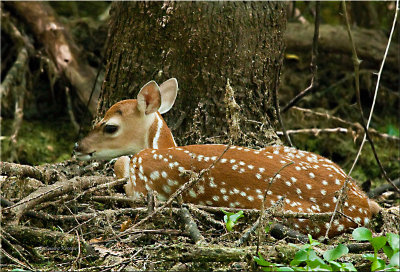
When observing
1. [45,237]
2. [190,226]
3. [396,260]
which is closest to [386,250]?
[396,260]

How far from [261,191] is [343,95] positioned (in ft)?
12.8

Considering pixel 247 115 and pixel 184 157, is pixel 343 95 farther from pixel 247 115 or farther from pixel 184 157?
pixel 184 157

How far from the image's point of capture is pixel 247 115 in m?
4.16

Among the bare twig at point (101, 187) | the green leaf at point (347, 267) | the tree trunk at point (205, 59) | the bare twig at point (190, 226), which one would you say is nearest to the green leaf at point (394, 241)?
the green leaf at point (347, 267)

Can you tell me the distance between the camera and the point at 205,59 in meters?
4.05

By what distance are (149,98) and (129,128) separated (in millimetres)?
236

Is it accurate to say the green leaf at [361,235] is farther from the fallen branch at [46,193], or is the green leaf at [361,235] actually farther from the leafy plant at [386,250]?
the fallen branch at [46,193]

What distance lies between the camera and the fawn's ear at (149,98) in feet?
12.6

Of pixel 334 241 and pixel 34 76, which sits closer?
pixel 334 241

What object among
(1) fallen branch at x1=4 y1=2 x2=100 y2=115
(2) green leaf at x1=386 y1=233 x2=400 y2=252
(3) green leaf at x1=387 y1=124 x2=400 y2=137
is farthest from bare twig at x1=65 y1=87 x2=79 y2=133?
(2) green leaf at x1=386 y1=233 x2=400 y2=252

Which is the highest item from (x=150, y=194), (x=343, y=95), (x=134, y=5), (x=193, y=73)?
(x=134, y=5)

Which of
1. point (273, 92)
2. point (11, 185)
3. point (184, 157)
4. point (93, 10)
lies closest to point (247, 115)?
point (273, 92)

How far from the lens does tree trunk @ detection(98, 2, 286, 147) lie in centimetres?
405

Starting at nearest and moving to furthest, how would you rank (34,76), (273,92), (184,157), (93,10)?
1. (184,157)
2. (273,92)
3. (34,76)
4. (93,10)
